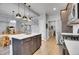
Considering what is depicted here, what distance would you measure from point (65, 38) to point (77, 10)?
0.66 meters

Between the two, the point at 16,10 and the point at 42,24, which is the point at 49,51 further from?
the point at 16,10

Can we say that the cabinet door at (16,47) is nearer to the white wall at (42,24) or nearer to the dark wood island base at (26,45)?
the dark wood island base at (26,45)

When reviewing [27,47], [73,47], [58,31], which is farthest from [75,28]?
[27,47]

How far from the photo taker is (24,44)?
2.35m

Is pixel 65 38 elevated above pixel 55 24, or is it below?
below

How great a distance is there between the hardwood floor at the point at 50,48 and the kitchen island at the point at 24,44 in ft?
0.34

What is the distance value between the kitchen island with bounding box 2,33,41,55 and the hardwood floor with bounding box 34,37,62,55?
105 mm

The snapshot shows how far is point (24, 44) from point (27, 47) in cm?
9

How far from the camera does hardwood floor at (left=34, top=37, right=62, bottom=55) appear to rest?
2.24m

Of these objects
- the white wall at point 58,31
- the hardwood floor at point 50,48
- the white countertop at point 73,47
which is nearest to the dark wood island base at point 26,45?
the hardwood floor at point 50,48

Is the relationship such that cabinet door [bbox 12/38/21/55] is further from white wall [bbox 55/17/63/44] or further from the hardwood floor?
white wall [bbox 55/17/63/44]

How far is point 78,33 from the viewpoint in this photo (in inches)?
93.5

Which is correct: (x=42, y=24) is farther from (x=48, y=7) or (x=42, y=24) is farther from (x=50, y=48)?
(x=50, y=48)
